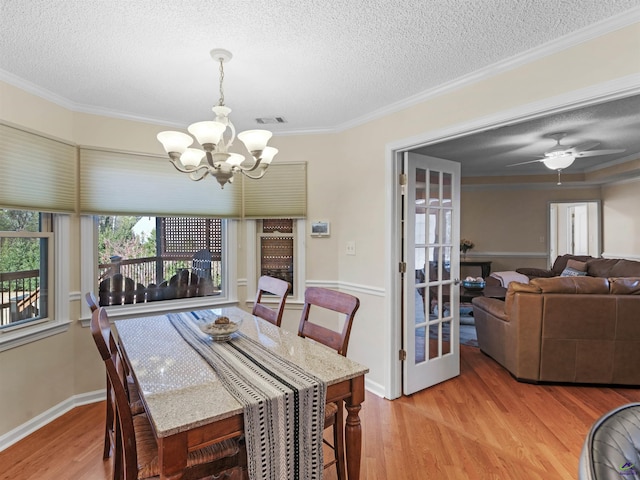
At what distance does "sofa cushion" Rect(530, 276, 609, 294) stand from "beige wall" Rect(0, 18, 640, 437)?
1453 millimetres

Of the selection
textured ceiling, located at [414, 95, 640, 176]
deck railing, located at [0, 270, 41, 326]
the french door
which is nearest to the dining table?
deck railing, located at [0, 270, 41, 326]

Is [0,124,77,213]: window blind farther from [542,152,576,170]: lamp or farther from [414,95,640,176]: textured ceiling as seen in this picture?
[542,152,576,170]: lamp

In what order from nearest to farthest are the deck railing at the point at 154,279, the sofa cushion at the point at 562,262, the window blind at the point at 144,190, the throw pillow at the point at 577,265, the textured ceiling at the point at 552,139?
the window blind at the point at 144,190 → the deck railing at the point at 154,279 → the textured ceiling at the point at 552,139 → the throw pillow at the point at 577,265 → the sofa cushion at the point at 562,262

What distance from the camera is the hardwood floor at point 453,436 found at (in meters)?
1.98

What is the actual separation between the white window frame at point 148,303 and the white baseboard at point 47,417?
23.2 inches

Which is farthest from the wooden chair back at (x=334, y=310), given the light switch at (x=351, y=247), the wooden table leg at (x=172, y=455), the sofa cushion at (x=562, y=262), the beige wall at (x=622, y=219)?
the beige wall at (x=622, y=219)

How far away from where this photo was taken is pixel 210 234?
3.42 metres

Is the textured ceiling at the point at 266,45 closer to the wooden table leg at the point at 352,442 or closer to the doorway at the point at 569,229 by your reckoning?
the wooden table leg at the point at 352,442

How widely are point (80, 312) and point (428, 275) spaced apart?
2917 mm

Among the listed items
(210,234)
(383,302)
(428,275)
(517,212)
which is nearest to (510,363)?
(428,275)

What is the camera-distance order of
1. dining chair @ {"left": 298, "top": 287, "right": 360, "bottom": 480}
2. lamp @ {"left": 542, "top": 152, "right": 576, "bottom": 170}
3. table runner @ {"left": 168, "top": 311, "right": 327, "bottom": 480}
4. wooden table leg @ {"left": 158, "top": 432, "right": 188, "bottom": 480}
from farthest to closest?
lamp @ {"left": 542, "top": 152, "right": 576, "bottom": 170}, dining chair @ {"left": 298, "top": 287, "right": 360, "bottom": 480}, table runner @ {"left": 168, "top": 311, "right": 327, "bottom": 480}, wooden table leg @ {"left": 158, "top": 432, "right": 188, "bottom": 480}

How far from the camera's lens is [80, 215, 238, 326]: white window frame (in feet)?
9.13

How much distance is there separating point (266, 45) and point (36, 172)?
1.86 m

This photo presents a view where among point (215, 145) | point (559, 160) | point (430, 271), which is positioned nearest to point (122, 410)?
point (215, 145)
